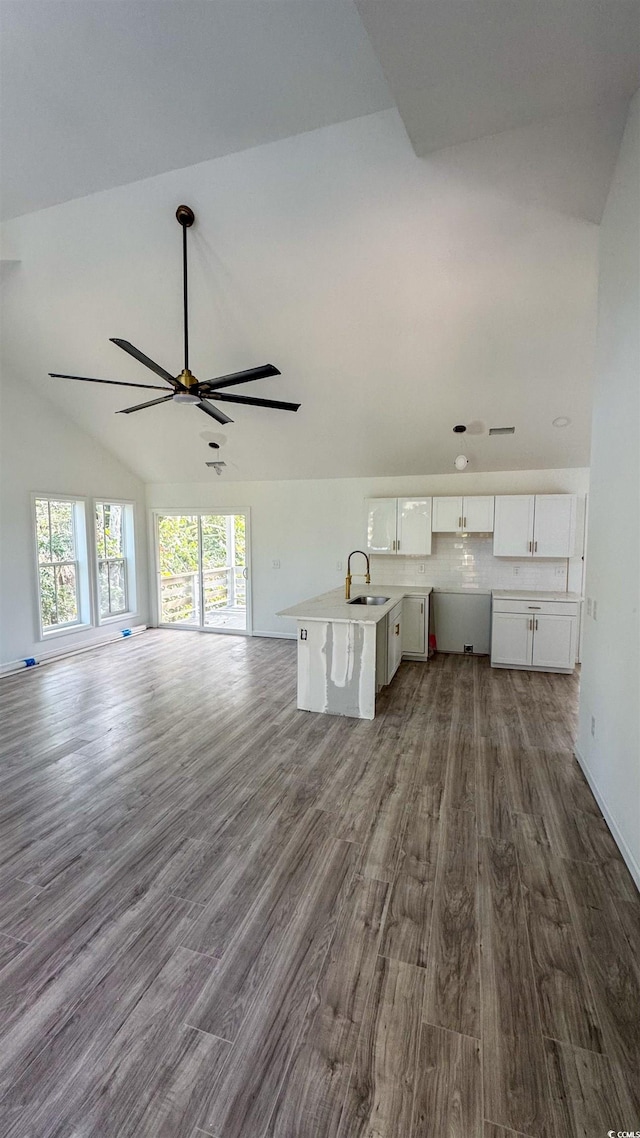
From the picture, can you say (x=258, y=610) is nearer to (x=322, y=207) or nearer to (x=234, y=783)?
(x=234, y=783)

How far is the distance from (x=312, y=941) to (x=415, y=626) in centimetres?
414

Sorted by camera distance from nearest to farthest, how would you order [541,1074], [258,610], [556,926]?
[541,1074]
[556,926]
[258,610]

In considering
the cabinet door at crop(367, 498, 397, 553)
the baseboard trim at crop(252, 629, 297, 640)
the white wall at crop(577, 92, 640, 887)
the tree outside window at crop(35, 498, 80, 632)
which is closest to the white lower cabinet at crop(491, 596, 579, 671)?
the cabinet door at crop(367, 498, 397, 553)

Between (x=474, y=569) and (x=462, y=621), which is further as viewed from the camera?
(x=474, y=569)

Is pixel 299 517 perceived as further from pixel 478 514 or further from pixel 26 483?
pixel 26 483

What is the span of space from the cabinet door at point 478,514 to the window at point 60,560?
5.18 m

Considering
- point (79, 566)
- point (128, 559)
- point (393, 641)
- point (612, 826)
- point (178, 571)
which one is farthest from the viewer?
point (178, 571)

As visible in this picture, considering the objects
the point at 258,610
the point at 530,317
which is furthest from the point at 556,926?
the point at 258,610

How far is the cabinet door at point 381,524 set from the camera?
6.07 m

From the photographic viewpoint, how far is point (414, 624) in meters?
5.71

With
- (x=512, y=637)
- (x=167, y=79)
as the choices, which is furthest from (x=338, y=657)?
(x=167, y=79)

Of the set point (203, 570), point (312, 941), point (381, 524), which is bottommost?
point (312, 941)

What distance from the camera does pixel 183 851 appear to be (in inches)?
92.7

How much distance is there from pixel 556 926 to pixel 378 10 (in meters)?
3.63
